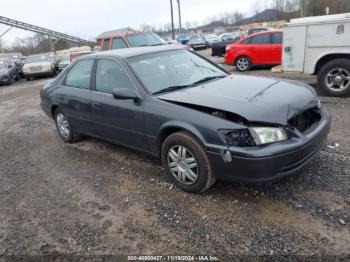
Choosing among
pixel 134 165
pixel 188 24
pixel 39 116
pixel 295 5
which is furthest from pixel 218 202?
pixel 188 24

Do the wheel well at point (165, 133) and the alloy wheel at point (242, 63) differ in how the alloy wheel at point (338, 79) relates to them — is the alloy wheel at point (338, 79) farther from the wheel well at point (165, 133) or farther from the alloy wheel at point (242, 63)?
the alloy wheel at point (242, 63)

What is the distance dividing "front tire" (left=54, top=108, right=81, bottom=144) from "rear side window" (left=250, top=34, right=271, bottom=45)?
856cm

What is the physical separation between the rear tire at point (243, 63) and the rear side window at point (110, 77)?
8664mm

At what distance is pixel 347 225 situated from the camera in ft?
9.52

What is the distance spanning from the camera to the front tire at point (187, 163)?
11.1 feet

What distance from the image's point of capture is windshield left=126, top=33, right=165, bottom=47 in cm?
1202

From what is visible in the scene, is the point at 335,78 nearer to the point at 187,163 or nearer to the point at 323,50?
the point at 323,50

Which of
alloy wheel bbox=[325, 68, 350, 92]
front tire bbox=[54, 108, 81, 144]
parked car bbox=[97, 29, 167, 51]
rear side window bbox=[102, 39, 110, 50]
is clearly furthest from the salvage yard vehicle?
rear side window bbox=[102, 39, 110, 50]

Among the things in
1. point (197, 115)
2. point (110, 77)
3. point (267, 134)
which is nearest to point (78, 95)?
point (110, 77)

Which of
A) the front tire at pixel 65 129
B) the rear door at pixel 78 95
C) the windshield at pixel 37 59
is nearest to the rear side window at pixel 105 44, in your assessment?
the front tire at pixel 65 129

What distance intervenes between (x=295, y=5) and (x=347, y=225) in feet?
168

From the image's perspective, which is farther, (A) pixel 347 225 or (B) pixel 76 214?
(B) pixel 76 214

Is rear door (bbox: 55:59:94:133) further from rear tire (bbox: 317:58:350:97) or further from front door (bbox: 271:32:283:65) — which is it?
front door (bbox: 271:32:283:65)

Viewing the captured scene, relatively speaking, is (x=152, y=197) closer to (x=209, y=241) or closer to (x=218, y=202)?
(x=218, y=202)
